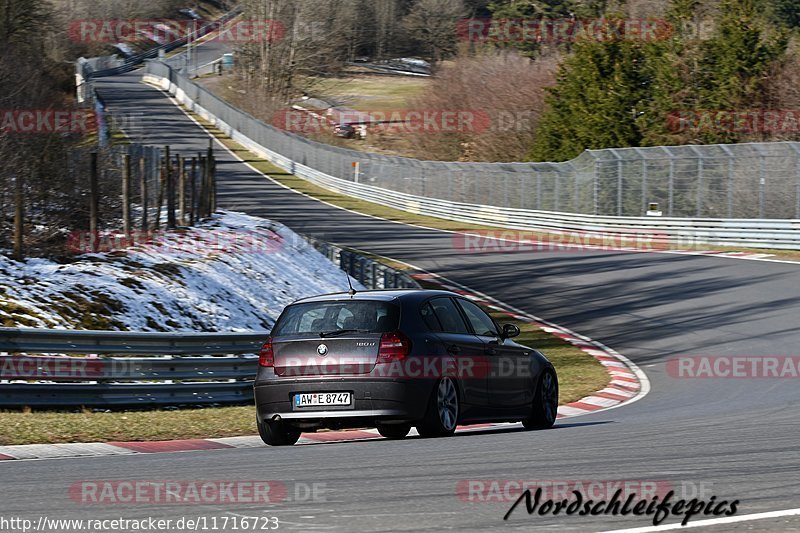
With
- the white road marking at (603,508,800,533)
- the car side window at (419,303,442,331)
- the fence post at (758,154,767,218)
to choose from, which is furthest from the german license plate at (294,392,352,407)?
the fence post at (758,154,767,218)

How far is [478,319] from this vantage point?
11.9 m

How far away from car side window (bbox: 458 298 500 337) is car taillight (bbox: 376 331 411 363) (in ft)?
4.59

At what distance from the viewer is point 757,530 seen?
5770 millimetres

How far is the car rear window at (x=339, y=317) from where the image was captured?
10.6 metres

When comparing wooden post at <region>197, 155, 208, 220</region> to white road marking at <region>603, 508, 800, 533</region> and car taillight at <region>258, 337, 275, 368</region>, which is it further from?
white road marking at <region>603, 508, 800, 533</region>

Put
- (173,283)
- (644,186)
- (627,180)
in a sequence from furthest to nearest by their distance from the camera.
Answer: (627,180)
(644,186)
(173,283)

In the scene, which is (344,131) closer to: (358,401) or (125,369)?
(125,369)

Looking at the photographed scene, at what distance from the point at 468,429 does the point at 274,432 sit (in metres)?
2.74

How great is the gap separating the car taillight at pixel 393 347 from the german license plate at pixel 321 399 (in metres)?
0.45

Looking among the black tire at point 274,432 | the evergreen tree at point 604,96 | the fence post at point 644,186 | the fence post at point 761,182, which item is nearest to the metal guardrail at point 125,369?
the black tire at point 274,432

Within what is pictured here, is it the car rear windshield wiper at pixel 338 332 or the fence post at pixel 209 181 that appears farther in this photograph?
the fence post at pixel 209 181

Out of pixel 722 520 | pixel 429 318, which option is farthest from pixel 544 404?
pixel 722 520

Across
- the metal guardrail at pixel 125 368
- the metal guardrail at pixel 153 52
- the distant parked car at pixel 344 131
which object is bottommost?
the distant parked car at pixel 344 131

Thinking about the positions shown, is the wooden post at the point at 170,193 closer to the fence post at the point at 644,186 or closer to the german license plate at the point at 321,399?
the german license plate at the point at 321,399
